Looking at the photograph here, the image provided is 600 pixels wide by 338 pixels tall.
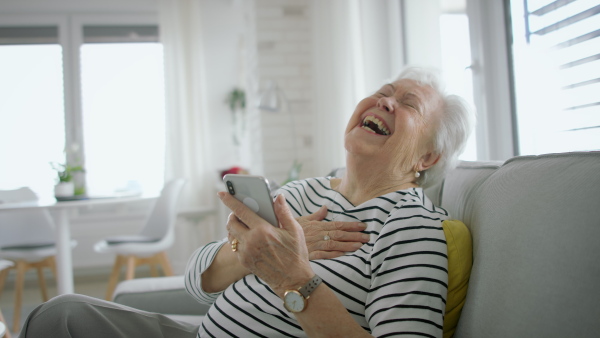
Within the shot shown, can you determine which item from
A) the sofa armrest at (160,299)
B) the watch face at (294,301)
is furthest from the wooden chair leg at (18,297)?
the watch face at (294,301)

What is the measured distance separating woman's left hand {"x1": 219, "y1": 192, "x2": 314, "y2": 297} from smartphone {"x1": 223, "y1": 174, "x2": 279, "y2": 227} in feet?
0.04

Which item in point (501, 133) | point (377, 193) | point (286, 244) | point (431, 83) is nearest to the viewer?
point (286, 244)

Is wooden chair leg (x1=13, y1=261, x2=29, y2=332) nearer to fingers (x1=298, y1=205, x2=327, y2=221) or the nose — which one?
fingers (x1=298, y1=205, x2=327, y2=221)

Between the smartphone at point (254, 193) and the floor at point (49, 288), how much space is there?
3195 mm

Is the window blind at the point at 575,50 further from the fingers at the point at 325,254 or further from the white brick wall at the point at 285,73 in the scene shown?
the white brick wall at the point at 285,73

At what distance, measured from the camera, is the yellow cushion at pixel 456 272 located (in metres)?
0.96

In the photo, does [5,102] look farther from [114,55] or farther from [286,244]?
[286,244]

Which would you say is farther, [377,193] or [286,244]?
[377,193]

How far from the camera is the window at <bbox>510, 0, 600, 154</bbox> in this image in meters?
1.50

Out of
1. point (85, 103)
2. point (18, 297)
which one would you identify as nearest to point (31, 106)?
point (85, 103)

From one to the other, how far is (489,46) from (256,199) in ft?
5.11

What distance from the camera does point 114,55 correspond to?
521cm

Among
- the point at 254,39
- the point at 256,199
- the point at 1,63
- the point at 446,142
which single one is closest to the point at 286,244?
the point at 256,199

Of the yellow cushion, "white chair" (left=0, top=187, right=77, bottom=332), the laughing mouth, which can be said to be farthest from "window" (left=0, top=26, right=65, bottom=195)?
the yellow cushion
